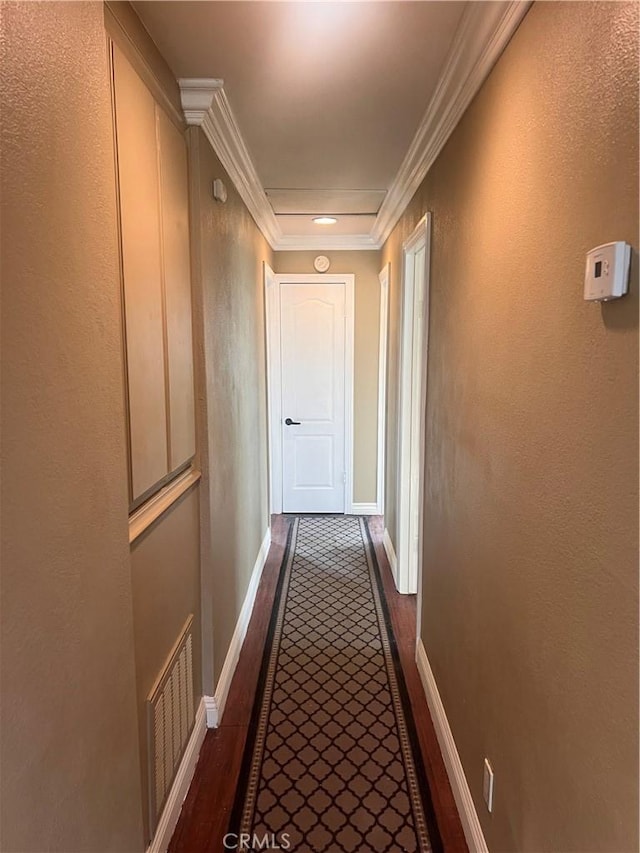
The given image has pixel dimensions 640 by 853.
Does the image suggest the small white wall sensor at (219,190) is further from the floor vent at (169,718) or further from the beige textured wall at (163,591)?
the floor vent at (169,718)

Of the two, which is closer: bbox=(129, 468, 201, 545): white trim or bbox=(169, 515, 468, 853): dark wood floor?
bbox=(129, 468, 201, 545): white trim

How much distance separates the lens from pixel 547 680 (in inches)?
43.4

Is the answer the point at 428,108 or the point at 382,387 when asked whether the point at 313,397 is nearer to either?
the point at 382,387

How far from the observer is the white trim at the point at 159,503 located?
54.4 inches

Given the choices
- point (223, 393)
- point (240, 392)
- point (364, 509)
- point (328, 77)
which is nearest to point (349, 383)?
point (364, 509)

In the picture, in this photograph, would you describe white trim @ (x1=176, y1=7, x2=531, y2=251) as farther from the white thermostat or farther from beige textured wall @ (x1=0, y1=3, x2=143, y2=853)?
beige textured wall @ (x1=0, y1=3, x2=143, y2=853)

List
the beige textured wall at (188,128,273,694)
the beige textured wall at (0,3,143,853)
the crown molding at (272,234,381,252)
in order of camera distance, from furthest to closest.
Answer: the crown molding at (272,234,381,252) < the beige textured wall at (188,128,273,694) < the beige textured wall at (0,3,143,853)

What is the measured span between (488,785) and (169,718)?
0.98m

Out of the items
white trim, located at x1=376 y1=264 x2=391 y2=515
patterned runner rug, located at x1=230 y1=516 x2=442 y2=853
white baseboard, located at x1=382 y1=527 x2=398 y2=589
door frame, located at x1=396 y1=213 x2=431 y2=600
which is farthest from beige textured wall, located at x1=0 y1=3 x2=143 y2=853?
white trim, located at x1=376 y1=264 x2=391 y2=515

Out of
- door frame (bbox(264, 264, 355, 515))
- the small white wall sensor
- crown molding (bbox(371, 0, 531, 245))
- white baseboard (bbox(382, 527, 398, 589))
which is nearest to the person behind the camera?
crown molding (bbox(371, 0, 531, 245))

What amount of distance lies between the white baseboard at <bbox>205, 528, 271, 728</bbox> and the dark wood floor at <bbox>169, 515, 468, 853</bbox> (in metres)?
0.04

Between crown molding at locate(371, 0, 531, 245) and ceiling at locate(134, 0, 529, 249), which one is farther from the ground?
ceiling at locate(134, 0, 529, 249)

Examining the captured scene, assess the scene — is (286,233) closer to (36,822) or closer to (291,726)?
(291,726)

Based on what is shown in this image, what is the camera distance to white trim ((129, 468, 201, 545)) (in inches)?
54.4
